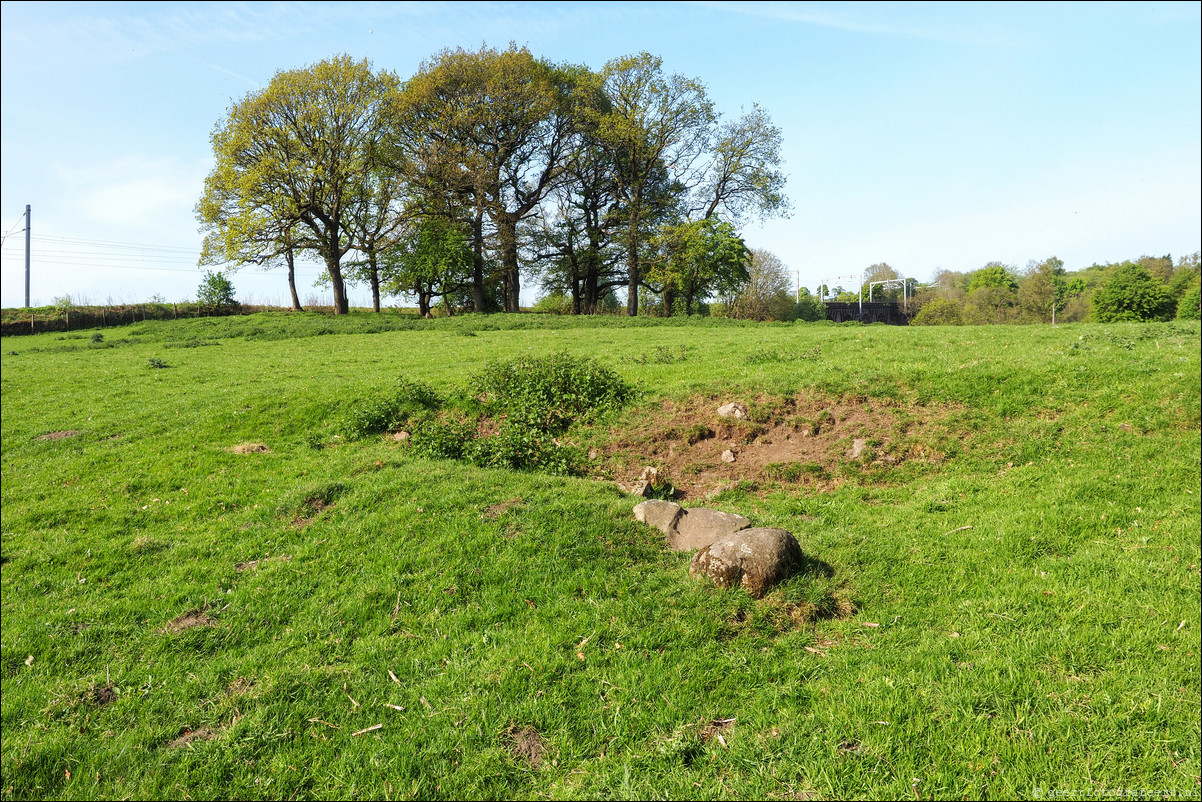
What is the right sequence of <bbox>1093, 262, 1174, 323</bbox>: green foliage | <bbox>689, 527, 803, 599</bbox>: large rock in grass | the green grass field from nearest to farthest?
1. the green grass field
2. <bbox>689, 527, 803, 599</bbox>: large rock in grass
3. <bbox>1093, 262, 1174, 323</bbox>: green foliage

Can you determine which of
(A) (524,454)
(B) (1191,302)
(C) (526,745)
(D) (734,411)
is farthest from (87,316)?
(B) (1191,302)

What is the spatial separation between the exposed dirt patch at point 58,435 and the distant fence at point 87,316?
116ft

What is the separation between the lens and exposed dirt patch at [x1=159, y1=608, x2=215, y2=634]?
24.0 feet

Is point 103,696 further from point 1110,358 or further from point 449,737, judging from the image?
point 1110,358

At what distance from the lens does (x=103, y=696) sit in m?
6.25

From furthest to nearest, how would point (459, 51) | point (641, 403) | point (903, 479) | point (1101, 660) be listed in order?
1. point (459, 51)
2. point (641, 403)
3. point (903, 479)
4. point (1101, 660)

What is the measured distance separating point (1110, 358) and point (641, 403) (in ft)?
29.4

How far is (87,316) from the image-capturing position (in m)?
43.8

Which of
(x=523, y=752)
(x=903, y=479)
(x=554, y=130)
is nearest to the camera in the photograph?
(x=523, y=752)

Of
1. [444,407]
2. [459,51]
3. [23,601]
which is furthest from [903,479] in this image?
[459,51]

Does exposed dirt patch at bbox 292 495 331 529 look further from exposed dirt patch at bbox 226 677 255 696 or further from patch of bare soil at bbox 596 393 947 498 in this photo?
patch of bare soil at bbox 596 393 947 498

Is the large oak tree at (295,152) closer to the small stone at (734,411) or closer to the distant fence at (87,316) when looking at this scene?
the distant fence at (87,316)

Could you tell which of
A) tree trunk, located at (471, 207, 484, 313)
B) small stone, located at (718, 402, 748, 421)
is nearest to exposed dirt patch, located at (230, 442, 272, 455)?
small stone, located at (718, 402, 748, 421)

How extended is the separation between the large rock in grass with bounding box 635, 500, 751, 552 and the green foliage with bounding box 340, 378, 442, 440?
7.65 meters
